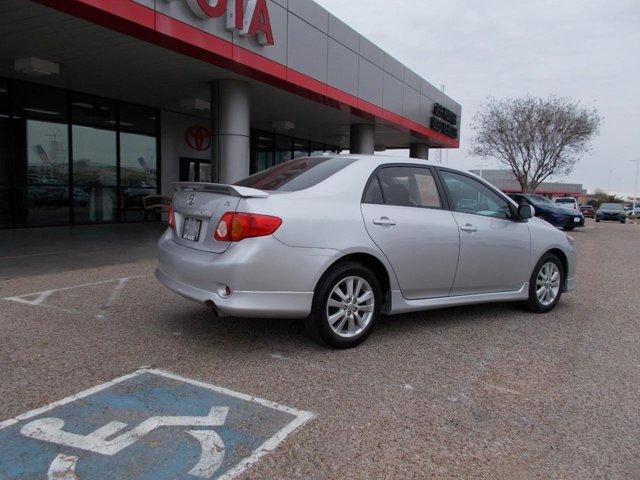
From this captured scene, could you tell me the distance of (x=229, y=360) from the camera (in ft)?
13.3

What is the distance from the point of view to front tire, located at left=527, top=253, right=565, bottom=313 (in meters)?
5.83

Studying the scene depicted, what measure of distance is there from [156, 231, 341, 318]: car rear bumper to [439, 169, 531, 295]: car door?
160 cm

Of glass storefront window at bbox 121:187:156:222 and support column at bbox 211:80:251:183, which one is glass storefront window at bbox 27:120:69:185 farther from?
support column at bbox 211:80:251:183

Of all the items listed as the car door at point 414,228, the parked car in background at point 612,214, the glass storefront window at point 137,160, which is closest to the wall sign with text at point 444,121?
A: the glass storefront window at point 137,160

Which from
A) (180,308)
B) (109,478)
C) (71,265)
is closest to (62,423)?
(109,478)

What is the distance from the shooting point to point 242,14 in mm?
9719

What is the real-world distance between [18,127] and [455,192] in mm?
11783

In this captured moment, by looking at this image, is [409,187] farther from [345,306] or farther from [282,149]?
[282,149]

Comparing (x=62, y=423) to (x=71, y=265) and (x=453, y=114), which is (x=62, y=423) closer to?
(x=71, y=265)

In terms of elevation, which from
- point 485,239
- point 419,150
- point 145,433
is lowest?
point 145,433

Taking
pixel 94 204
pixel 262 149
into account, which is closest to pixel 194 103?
pixel 94 204

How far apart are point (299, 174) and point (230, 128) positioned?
7.36 metres

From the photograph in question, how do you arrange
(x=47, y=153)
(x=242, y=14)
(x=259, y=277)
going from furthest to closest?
(x=47, y=153) < (x=242, y=14) < (x=259, y=277)

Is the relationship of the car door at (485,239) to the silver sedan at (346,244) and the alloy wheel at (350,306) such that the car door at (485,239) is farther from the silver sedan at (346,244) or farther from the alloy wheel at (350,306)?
the alloy wheel at (350,306)
